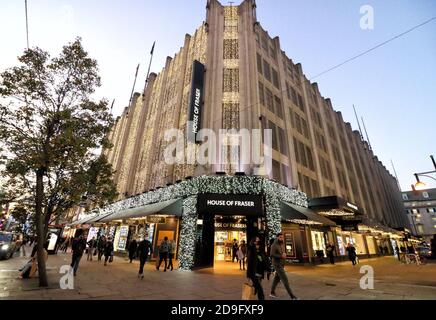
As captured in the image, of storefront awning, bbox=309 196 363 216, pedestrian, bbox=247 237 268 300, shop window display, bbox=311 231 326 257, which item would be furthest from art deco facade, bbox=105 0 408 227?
pedestrian, bbox=247 237 268 300

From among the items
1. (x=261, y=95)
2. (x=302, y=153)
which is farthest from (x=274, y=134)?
(x=302, y=153)

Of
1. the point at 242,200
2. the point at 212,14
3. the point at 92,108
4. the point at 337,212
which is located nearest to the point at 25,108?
the point at 92,108

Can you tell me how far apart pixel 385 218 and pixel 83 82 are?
49069 millimetres

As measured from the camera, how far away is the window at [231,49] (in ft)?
63.7

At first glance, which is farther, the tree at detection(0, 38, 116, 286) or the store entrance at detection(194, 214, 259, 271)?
the store entrance at detection(194, 214, 259, 271)

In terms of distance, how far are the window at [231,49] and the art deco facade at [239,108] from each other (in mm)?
85

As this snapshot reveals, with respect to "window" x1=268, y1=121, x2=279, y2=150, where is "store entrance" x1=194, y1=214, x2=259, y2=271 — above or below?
below

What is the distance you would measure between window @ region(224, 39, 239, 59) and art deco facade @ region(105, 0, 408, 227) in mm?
85

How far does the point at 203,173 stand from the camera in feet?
49.8

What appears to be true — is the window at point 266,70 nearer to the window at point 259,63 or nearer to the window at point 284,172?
the window at point 259,63

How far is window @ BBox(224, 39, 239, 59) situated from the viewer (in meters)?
19.4

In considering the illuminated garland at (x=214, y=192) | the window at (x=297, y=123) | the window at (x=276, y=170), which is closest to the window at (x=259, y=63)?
the window at (x=297, y=123)

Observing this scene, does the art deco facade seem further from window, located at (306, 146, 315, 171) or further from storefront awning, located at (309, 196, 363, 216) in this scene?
storefront awning, located at (309, 196, 363, 216)
